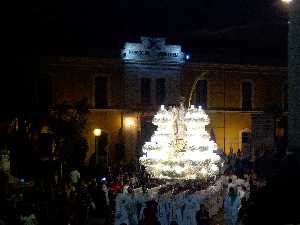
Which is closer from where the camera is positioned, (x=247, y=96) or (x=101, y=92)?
(x=101, y=92)

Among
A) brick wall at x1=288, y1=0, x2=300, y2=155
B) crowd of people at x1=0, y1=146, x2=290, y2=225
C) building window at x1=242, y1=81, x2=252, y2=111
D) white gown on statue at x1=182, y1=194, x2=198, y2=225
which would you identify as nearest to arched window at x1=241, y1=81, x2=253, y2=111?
building window at x1=242, y1=81, x2=252, y2=111

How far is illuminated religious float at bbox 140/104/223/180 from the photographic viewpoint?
20.3m

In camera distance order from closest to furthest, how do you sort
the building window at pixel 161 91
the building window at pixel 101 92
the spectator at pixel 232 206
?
the spectator at pixel 232 206
the building window at pixel 101 92
the building window at pixel 161 91

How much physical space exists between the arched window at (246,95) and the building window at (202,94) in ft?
7.25

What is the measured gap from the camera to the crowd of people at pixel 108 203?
11859 mm

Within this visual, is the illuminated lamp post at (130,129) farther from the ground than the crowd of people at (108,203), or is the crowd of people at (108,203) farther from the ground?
the illuminated lamp post at (130,129)

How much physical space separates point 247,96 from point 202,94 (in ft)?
8.89

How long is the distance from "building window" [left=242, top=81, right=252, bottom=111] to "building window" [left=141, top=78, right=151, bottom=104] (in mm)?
5423

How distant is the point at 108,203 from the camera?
18.4 m

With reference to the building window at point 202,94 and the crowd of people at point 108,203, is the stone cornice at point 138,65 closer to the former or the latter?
the building window at point 202,94

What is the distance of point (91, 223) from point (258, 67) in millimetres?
20645

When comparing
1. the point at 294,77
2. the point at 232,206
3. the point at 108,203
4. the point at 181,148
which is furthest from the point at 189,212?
the point at 294,77

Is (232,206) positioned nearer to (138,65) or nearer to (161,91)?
(138,65)

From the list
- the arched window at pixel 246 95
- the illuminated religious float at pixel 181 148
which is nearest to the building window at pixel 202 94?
the arched window at pixel 246 95
